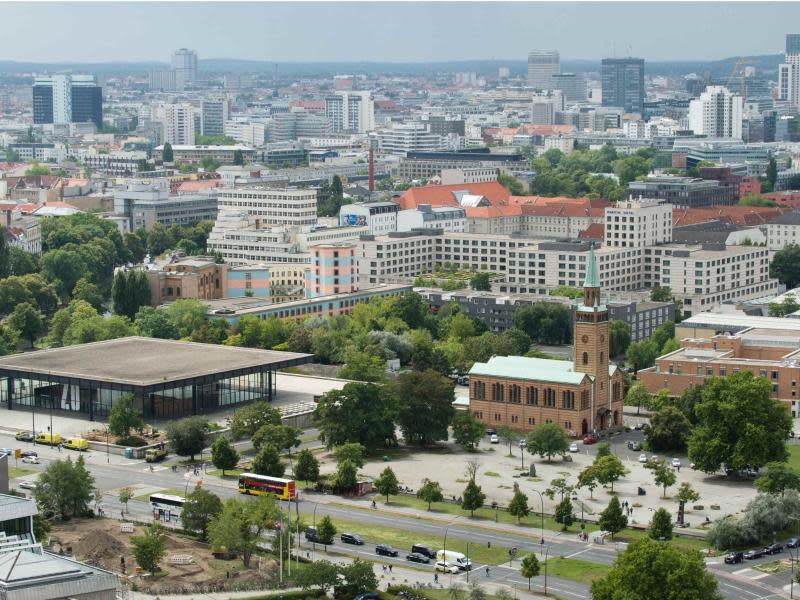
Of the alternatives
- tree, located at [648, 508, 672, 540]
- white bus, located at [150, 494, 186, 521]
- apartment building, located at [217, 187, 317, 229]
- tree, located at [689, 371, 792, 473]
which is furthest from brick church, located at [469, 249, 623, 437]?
apartment building, located at [217, 187, 317, 229]

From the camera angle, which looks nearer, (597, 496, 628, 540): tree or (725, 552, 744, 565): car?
(725, 552, 744, 565): car

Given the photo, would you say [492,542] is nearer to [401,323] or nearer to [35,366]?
[35,366]

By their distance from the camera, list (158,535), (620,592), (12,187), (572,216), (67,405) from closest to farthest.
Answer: (620,592) → (158,535) → (67,405) → (572,216) → (12,187)

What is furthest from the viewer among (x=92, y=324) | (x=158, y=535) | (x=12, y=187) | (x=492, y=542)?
(x=12, y=187)

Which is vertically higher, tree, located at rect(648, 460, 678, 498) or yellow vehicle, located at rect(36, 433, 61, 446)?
tree, located at rect(648, 460, 678, 498)

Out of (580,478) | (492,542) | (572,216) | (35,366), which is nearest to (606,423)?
(580,478)

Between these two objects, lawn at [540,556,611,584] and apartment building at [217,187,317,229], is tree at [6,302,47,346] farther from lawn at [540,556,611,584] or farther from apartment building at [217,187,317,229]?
lawn at [540,556,611,584]

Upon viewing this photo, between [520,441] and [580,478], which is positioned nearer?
[580,478]

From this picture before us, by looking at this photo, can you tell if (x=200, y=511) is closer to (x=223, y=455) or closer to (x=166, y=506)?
(x=166, y=506)
